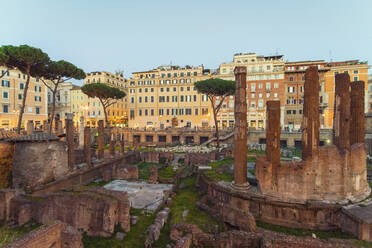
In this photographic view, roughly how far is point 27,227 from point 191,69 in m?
44.4

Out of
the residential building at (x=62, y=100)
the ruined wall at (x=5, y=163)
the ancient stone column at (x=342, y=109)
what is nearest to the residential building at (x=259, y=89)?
the ancient stone column at (x=342, y=109)

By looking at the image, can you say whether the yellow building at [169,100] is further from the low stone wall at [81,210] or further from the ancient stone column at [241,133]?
the low stone wall at [81,210]

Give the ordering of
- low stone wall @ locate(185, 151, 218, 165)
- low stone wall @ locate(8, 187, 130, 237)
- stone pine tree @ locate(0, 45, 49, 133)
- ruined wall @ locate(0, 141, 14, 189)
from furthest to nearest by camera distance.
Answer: low stone wall @ locate(185, 151, 218, 165), stone pine tree @ locate(0, 45, 49, 133), ruined wall @ locate(0, 141, 14, 189), low stone wall @ locate(8, 187, 130, 237)

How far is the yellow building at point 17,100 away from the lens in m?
37.2

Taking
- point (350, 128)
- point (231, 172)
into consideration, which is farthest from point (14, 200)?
point (350, 128)

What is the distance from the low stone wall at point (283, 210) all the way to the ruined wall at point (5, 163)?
1402cm

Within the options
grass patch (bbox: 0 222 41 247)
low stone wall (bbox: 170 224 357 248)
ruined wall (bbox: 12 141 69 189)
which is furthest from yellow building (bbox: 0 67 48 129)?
low stone wall (bbox: 170 224 357 248)

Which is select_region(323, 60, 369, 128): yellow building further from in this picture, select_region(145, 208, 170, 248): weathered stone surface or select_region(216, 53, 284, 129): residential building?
select_region(145, 208, 170, 248): weathered stone surface

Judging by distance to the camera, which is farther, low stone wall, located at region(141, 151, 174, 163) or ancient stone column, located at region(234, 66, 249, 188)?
low stone wall, located at region(141, 151, 174, 163)

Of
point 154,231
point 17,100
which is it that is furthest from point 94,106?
point 154,231

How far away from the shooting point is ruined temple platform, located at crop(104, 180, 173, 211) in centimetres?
1184

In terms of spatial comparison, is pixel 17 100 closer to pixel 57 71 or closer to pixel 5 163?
pixel 57 71

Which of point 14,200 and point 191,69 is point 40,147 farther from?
point 191,69

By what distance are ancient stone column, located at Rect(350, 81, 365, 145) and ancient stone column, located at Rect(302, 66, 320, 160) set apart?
3.38 m
